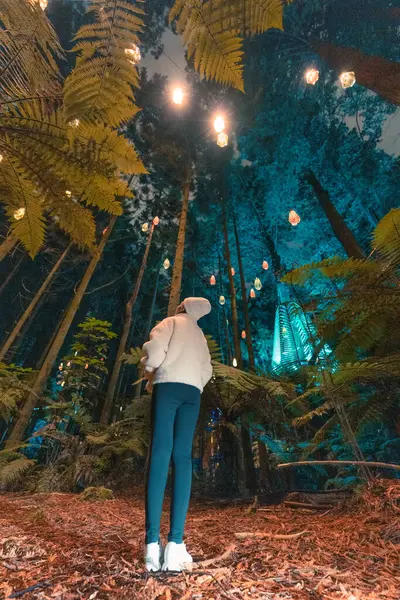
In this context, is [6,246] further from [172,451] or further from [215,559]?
[215,559]

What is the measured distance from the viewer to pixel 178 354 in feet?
5.36

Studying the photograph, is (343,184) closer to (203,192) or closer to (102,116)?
(203,192)

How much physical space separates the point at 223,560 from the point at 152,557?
350 millimetres

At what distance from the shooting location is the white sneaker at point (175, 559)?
119cm

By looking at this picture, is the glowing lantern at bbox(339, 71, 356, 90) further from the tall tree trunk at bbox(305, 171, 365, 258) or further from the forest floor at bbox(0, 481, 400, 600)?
the forest floor at bbox(0, 481, 400, 600)

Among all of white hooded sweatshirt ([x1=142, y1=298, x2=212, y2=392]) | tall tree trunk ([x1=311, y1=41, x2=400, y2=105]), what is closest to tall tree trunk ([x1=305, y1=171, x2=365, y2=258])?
tall tree trunk ([x1=311, y1=41, x2=400, y2=105])

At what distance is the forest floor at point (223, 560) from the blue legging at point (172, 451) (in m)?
0.19

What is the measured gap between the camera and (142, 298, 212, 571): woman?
1277mm

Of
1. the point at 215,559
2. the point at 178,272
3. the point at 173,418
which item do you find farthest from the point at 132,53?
the point at 178,272

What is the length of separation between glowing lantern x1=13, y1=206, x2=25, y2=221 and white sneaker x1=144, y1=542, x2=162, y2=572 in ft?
7.20

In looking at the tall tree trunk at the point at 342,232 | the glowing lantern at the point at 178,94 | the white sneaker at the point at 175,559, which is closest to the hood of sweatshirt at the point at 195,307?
the white sneaker at the point at 175,559

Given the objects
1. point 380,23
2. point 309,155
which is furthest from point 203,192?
point 380,23

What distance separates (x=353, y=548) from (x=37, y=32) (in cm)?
307

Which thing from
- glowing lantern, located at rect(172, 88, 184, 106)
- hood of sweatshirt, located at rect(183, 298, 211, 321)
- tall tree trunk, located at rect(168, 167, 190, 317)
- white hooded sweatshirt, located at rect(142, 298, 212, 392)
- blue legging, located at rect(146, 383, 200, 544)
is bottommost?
blue legging, located at rect(146, 383, 200, 544)
